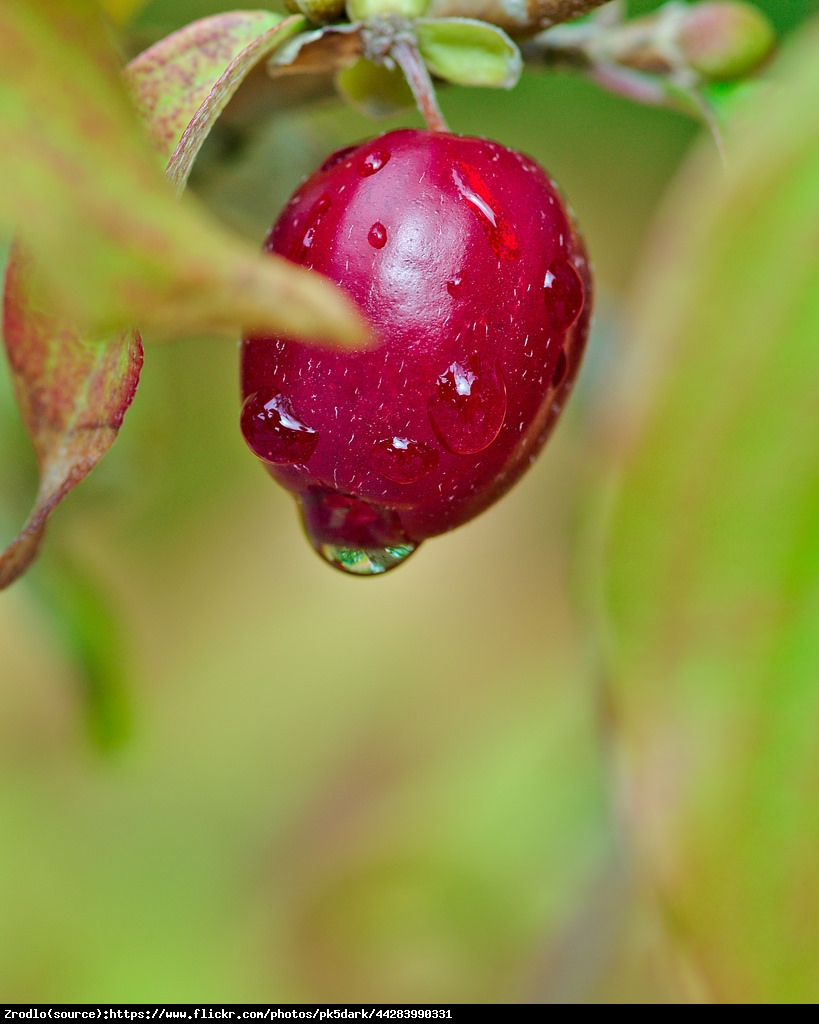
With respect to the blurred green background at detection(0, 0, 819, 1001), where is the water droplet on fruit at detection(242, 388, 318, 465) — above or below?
above

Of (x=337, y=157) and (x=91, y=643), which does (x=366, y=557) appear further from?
(x=91, y=643)

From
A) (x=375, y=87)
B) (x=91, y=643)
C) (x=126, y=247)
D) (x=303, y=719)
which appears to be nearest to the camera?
(x=126, y=247)

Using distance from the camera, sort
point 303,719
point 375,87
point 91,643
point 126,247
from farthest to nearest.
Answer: point 303,719, point 91,643, point 375,87, point 126,247

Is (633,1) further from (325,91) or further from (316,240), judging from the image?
(316,240)

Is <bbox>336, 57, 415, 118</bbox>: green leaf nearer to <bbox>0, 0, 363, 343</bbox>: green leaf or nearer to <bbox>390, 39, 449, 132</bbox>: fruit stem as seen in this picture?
<bbox>390, 39, 449, 132</bbox>: fruit stem

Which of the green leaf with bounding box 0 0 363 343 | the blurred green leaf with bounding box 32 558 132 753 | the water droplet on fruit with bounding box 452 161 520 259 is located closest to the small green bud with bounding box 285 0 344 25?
the water droplet on fruit with bounding box 452 161 520 259

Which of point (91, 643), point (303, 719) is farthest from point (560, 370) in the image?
point (303, 719)
